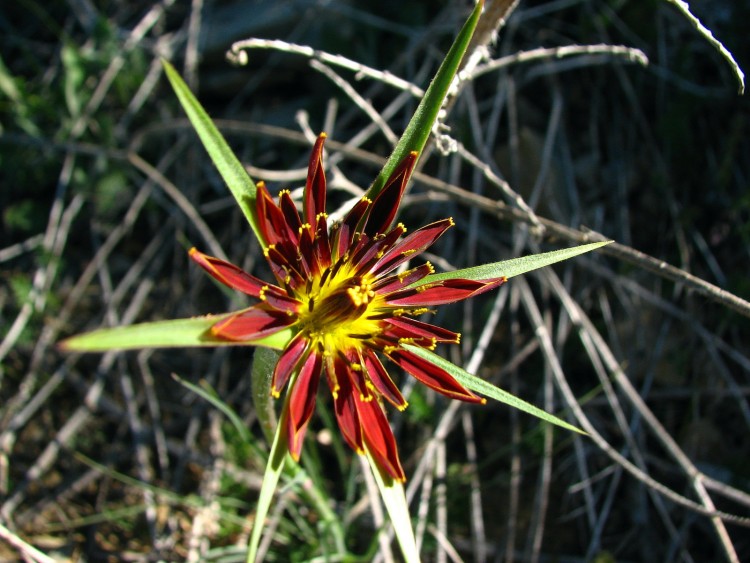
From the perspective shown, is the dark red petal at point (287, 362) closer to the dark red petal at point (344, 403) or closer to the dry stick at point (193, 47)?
the dark red petal at point (344, 403)

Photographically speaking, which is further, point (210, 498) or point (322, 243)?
point (210, 498)

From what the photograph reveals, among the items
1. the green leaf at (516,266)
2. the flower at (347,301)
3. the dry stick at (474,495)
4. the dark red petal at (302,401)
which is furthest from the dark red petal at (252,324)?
the dry stick at (474,495)

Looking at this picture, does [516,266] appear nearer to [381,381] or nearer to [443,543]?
[381,381]

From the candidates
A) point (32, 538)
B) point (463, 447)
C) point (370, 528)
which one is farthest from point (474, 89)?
point (32, 538)

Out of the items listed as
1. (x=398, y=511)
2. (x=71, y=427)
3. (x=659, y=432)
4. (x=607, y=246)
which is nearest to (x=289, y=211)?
(x=398, y=511)

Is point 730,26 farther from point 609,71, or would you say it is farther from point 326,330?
point 326,330
